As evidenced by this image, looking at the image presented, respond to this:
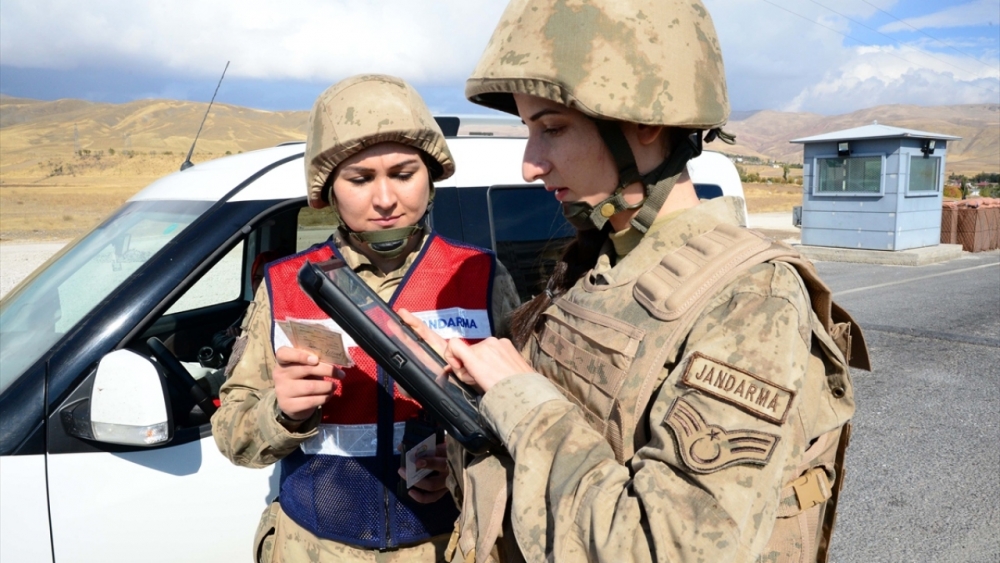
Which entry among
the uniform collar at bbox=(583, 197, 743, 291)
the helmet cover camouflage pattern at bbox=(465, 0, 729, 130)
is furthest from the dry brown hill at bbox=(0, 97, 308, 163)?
the uniform collar at bbox=(583, 197, 743, 291)

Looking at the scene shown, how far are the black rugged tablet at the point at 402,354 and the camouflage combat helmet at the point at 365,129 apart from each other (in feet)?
1.72

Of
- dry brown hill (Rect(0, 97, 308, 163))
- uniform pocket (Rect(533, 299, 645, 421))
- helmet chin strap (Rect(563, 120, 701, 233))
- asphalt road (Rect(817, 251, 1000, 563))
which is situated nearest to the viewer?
uniform pocket (Rect(533, 299, 645, 421))

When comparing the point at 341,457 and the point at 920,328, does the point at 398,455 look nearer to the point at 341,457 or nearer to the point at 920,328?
the point at 341,457

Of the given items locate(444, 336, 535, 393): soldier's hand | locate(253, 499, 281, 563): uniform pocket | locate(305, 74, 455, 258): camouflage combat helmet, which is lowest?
locate(253, 499, 281, 563): uniform pocket

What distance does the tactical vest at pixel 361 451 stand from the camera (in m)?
1.90

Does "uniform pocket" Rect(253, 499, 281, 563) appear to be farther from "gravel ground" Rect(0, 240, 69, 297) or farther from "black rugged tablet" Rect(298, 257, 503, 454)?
"gravel ground" Rect(0, 240, 69, 297)

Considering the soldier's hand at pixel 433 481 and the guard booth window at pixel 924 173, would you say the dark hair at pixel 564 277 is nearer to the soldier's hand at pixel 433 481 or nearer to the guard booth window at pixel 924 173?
the soldier's hand at pixel 433 481

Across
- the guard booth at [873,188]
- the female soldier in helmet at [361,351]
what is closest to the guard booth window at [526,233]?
the female soldier in helmet at [361,351]

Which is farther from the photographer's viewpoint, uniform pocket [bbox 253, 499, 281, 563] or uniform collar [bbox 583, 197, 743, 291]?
uniform pocket [bbox 253, 499, 281, 563]

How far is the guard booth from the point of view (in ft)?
51.5

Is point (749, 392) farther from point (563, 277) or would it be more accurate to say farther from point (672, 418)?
point (563, 277)

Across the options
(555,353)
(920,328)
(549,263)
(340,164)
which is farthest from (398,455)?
(920,328)

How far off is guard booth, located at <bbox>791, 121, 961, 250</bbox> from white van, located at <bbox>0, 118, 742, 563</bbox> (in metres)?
15.0

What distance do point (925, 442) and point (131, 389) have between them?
5059mm
